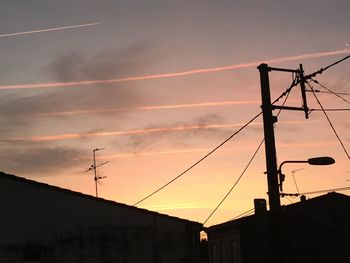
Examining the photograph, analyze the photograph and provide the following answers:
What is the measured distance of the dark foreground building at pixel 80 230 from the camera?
763 inches

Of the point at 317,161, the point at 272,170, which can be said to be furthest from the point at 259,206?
the point at 272,170

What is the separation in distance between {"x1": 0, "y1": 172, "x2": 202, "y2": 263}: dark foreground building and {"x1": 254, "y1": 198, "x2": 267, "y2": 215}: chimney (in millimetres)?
8180

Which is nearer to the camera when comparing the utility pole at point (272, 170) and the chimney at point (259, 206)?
the utility pole at point (272, 170)

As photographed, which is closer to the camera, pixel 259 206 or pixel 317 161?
pixel 317 161

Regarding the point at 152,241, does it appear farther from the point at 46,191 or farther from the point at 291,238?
the point at 291,238

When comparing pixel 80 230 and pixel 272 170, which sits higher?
pixel 272 170

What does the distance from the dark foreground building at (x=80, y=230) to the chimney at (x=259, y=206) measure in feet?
26.8

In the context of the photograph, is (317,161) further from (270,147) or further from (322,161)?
(270,147)

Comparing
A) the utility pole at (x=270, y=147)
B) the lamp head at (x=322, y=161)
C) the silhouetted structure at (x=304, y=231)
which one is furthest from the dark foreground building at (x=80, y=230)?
the silhouetted structure at (x=304, y=231)

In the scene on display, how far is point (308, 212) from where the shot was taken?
99.3ft

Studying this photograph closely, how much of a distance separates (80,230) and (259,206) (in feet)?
42.3

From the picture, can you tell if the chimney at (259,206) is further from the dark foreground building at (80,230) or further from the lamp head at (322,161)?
the lamp head at (322,161)

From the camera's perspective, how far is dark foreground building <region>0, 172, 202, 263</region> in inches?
763

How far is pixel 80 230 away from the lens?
20375mm
